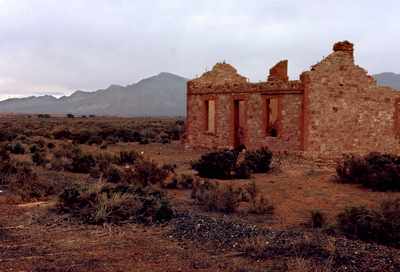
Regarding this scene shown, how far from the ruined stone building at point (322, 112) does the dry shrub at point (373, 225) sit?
36.1 feet

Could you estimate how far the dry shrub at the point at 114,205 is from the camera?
9.51 metres

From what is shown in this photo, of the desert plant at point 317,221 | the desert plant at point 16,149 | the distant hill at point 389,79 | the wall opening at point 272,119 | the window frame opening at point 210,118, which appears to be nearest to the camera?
the desert plant at point 317,221

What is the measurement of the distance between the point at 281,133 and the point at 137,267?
47.7ft

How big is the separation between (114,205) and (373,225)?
472 cm

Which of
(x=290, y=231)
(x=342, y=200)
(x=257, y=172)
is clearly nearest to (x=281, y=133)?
(x=257, y=172)

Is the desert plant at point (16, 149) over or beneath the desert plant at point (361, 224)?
over

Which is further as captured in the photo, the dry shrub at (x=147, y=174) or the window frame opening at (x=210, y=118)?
the window frame opening at (x=210, y=118)

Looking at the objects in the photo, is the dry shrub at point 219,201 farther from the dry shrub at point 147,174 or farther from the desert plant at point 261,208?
the dry shrub at point 147,174

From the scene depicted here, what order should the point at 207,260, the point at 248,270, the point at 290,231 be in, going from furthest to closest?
the point at 290,231
the point at 207,260
the point at 248,270

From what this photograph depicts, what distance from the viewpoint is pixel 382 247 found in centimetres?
766

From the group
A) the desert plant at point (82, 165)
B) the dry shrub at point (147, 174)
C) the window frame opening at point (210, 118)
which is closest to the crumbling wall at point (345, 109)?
the window frame opening at point (210, 118)

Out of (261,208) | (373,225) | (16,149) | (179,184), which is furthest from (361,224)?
(16,149)

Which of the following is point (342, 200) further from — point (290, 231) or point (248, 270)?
point (248, 270)

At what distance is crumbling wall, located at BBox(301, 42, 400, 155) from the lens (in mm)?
19641
